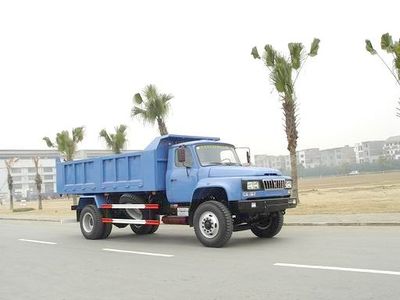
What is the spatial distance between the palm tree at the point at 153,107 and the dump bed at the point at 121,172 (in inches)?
Answer: 463

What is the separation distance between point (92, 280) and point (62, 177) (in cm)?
898

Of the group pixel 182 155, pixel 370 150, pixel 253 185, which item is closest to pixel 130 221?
pixel 182 155

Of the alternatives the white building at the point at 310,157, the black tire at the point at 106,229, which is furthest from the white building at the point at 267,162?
the white building at the point at 310,157

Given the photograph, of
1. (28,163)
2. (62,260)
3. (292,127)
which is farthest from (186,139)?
(28,163)

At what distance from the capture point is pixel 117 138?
35.6 metres

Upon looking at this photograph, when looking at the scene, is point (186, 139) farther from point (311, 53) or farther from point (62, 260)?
point (311, 53)

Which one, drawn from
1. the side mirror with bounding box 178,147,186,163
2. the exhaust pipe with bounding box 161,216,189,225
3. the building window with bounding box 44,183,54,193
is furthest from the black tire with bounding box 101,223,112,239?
the building window with bounding box 44,183,54,193

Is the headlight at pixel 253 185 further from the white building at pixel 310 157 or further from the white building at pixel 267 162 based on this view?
A: the white building at pixel 310 157

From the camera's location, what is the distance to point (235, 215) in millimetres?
12477

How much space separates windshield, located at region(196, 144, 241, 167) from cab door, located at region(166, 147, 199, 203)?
9.7 inches

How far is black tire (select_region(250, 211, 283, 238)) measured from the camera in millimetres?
13258

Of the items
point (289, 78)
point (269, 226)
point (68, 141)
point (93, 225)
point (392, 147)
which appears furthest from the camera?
point (392, 147)

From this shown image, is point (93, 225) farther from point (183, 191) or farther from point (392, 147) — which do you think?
point (392, 147)

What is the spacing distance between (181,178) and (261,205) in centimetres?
231
